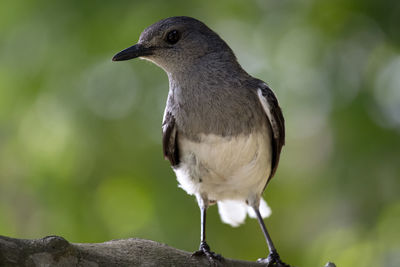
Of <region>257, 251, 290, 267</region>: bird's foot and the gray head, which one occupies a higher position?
the gray head

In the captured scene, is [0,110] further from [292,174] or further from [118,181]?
[292,174]

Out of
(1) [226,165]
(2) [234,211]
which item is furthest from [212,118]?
(2) [234,211]

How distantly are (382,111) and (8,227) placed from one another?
4.19 meters

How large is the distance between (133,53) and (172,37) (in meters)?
0.39

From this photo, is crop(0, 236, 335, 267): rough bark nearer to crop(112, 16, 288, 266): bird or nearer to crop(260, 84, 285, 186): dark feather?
crop(112, 16, 288, 266): bird

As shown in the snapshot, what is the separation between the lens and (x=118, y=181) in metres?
5.25

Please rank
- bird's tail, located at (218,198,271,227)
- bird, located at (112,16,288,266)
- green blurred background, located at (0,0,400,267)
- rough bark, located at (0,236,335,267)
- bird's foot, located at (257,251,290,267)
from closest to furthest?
rough bark, located at (0,236,335,267), bird's foot, located at (257,251,290,267), bird, located at (112,16,288,266), bird's tail, located at (218,198,271,227), green blurred background, located at (0,0,400,267)

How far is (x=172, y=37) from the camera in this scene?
13.7 feet

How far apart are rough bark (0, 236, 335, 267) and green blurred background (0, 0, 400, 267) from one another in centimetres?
207

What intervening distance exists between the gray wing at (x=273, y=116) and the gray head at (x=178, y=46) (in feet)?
1.31

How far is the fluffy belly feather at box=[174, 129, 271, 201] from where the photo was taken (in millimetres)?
3855

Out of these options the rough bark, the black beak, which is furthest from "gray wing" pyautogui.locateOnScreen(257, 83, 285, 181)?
the rough bark

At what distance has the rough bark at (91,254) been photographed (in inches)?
92.6

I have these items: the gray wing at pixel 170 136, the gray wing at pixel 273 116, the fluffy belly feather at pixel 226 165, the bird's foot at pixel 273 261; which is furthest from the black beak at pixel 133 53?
the bird's foot at pixel 273 261
